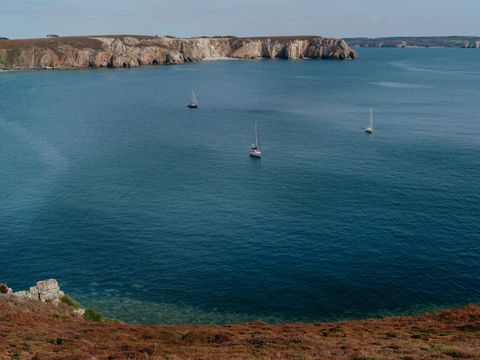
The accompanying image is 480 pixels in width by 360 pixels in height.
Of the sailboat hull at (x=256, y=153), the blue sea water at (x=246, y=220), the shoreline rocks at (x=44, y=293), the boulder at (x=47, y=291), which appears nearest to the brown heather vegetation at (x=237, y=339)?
the shoreline rocks at (x=44, y=293)

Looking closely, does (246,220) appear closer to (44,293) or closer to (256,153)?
(44,293)

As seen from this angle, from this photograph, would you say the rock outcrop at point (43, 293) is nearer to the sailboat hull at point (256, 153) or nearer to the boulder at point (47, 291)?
the boulder at point (47, 291)

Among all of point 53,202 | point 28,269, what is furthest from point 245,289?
point 53,202

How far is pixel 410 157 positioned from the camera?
110 meters

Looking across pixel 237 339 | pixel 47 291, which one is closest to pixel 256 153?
pixel 47 291

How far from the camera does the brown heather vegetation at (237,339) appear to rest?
32562mm

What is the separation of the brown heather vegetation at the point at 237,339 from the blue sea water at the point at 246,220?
9.30m

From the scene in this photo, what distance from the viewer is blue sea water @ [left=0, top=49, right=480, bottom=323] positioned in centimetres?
5825

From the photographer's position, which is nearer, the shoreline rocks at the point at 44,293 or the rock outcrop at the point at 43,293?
the shoreline rocks at the point at 44,293

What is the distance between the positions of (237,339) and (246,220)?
132 ft

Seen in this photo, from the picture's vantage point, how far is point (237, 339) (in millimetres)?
38094

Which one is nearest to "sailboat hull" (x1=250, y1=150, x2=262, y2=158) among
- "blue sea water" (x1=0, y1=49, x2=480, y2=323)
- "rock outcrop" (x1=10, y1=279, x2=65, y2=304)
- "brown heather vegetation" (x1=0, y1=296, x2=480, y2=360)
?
"blue sea water" (x1=0, y1=49, x2=480, y2=323)

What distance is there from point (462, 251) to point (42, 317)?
184ft

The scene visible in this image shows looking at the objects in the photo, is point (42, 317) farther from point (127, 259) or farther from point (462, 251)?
point (462, 251)
